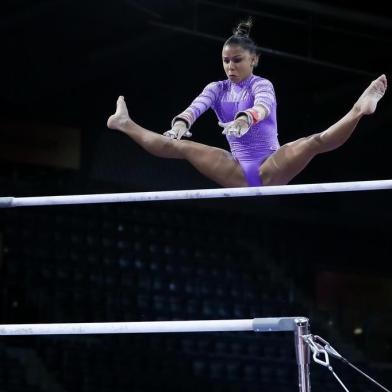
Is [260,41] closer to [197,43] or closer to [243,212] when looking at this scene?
[197,43]

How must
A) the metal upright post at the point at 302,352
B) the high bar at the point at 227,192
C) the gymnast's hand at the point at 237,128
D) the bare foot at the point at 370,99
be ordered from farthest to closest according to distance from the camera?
the bare foot at the point at 370,99, the gymnast's hand at the point at 237,128, the high bar at the point at 227,192, the metal upright post at the point at 302,352

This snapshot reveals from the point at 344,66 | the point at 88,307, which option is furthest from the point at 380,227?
the point at 88,307

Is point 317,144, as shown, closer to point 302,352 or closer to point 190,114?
point 190,114

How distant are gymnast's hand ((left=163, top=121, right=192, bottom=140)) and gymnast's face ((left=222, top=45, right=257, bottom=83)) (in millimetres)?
556

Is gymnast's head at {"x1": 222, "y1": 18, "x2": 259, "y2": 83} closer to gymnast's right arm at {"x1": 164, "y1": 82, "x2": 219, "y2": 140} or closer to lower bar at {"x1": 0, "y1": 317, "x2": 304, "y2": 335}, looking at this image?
gymnast's right arm at {"x1": 164, "y1": 82, "x2": 219, "y2": 140}

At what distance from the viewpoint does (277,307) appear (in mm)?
13281

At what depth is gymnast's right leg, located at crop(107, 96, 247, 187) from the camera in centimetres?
534

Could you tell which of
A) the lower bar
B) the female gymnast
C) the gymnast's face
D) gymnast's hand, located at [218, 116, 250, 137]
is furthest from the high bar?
the gymnast's face

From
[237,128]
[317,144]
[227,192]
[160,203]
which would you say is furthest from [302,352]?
[160,203]

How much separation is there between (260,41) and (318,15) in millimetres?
850

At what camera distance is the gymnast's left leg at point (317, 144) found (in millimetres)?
4887

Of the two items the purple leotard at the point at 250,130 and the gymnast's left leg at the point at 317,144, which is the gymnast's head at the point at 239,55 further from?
the gymnast's left leg at the point at 317,144

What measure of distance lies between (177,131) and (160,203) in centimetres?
893

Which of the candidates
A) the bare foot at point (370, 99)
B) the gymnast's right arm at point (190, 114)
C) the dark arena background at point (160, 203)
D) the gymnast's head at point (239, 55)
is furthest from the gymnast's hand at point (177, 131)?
the dark arena background at point (160, 203)
